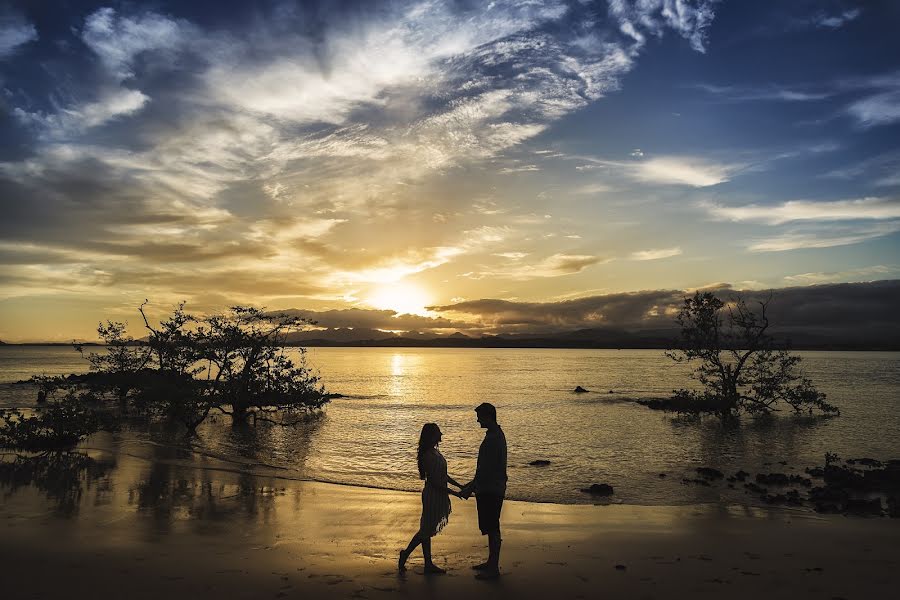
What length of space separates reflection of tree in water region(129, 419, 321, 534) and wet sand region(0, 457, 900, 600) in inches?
4.2

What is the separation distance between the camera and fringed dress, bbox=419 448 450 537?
866 centimetres

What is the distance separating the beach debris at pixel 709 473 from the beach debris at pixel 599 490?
4805mm

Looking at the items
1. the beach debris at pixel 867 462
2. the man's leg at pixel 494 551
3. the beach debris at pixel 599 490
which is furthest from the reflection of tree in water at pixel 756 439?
the man's leg at pixel 494 551

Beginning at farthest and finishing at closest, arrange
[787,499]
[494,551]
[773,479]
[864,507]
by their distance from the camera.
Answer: [773,479]
[787,499]
[864,507]
[494,551]

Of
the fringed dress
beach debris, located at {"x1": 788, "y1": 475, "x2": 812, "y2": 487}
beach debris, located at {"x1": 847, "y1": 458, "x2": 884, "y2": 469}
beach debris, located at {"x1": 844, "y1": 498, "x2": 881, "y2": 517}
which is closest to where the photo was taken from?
the fringed dress

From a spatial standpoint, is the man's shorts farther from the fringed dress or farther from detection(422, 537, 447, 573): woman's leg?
detection(422, 537, 447, 573): woman's leg

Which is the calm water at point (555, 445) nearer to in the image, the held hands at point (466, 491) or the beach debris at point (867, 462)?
the beach debris at point (867, 462)

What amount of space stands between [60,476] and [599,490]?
16863 mm

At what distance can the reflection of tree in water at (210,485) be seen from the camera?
1304cm

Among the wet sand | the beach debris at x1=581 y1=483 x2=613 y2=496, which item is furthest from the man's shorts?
the beach debris at x1=581 y1=483 x2=613 y2=496

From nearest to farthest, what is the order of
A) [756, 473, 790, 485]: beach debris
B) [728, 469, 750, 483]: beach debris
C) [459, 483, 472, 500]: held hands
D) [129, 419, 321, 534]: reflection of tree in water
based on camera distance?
1. [459, 483, 472, 500]: held hands
2. [129, 419, 321, 534]: reflection of tree in water
3. [756, 473, 790, 485]: beach debris
4. [728, 469, 750, 483]: beach debris

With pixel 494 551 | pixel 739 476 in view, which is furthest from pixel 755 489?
pixel 494 551

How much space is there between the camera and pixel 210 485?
1672cm

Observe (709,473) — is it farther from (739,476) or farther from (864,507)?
(864,507)
